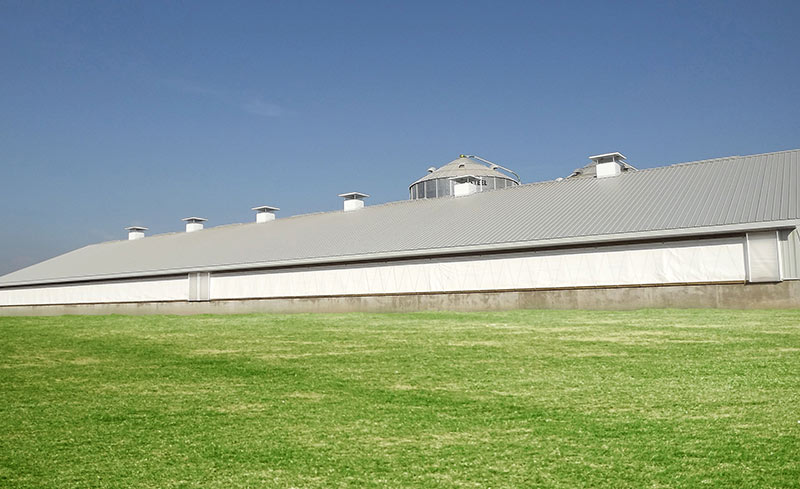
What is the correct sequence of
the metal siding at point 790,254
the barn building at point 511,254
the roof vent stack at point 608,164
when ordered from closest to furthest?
the metal siding at point 790,254, the barn building at point 511,254, the roof vent stack at point 608,164

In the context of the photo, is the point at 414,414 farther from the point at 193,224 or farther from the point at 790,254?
the point at 193,224

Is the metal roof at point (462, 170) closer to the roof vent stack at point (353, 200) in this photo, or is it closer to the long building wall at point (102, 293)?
the roof vent stack at point (353, 200)

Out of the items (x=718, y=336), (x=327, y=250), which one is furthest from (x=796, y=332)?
(x=327, y=250)

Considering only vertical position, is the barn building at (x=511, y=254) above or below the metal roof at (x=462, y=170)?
below

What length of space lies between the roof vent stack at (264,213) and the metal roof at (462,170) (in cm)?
1206

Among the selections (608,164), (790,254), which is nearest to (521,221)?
(608,164)

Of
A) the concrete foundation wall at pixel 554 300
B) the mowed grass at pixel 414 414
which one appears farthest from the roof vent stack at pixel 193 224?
the mowed grass at pixel 414 414

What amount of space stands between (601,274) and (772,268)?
508 cm

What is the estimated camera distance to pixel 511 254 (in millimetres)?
23922

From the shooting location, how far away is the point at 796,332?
470 inches

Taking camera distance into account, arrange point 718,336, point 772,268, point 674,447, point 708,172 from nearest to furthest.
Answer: point 674,447 < point 718,336 < point 772,268 < point 708,172

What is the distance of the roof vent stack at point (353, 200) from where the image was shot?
38.3 metres

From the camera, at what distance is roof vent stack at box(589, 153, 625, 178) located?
98.1 feet

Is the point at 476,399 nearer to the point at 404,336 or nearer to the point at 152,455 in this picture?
the point at 152,455
